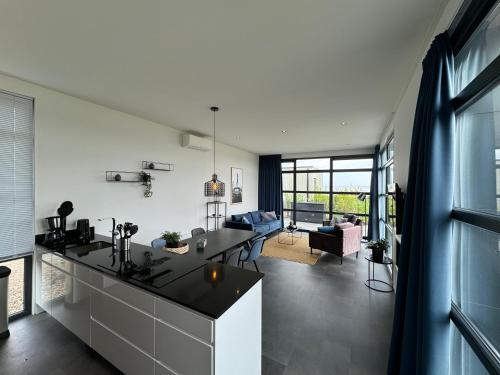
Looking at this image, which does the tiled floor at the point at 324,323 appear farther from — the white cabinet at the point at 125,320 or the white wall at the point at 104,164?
the white wall at the point at 104,164

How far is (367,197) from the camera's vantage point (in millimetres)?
6465

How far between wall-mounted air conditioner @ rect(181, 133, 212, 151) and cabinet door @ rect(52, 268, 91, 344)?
2.96 meters

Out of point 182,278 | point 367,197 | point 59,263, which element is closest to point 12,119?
point 59,263

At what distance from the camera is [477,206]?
1.12 m

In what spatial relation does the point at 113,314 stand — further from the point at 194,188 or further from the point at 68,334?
the point at 194,188

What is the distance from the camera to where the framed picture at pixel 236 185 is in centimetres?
637

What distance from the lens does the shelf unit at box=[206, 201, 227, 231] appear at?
5.37 m

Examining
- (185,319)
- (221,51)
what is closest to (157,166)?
(221,51)

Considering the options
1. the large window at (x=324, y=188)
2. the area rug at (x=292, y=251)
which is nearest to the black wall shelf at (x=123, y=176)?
the area rug at (x=292, y=251)

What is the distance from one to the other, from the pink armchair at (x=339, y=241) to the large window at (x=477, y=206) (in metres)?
3.10

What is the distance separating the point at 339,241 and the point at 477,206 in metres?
3.42

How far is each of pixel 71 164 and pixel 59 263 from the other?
1.37 metres

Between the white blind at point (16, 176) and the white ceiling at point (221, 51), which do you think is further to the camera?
the white blind at point (16, 176)

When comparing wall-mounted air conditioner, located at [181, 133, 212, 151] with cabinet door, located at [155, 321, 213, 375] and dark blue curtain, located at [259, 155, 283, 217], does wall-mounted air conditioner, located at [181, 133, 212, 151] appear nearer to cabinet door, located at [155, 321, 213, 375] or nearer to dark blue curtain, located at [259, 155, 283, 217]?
dark blue curtain, located at [259, 155, 283, 217]
